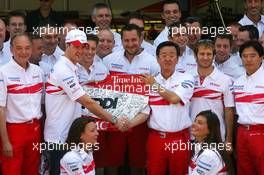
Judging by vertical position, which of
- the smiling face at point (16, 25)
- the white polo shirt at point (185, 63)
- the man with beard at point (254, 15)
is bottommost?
the white polo shirt at point (185, 63)

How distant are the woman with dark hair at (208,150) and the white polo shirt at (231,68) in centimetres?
117

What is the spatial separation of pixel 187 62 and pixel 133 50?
66cm

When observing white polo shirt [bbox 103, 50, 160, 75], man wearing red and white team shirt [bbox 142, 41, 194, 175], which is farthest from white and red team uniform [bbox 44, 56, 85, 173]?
white polo shirt [bbox 103, 50, 160, 75]

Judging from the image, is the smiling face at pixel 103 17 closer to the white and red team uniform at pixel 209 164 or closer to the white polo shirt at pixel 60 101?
the white polo shirt at pixel 60 101

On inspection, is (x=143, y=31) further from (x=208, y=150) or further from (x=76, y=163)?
(x=76, y=163)

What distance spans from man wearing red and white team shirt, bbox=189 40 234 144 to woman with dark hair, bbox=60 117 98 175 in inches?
50.7

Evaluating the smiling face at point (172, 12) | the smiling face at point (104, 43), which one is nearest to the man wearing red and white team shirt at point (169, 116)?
the smiling face at point (104, 43)

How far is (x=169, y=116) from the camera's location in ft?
20.5

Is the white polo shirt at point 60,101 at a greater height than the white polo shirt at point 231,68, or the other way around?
the white polo shirt at point 231,68

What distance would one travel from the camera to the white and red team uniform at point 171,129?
20.4 feet

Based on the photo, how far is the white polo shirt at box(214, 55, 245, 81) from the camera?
699cm

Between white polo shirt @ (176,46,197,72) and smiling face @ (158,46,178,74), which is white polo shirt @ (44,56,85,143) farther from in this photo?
white polo shirt @ (176,46,197,72)

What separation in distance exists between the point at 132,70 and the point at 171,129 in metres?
1.04

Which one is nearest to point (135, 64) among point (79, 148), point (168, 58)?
point (168, 58)
